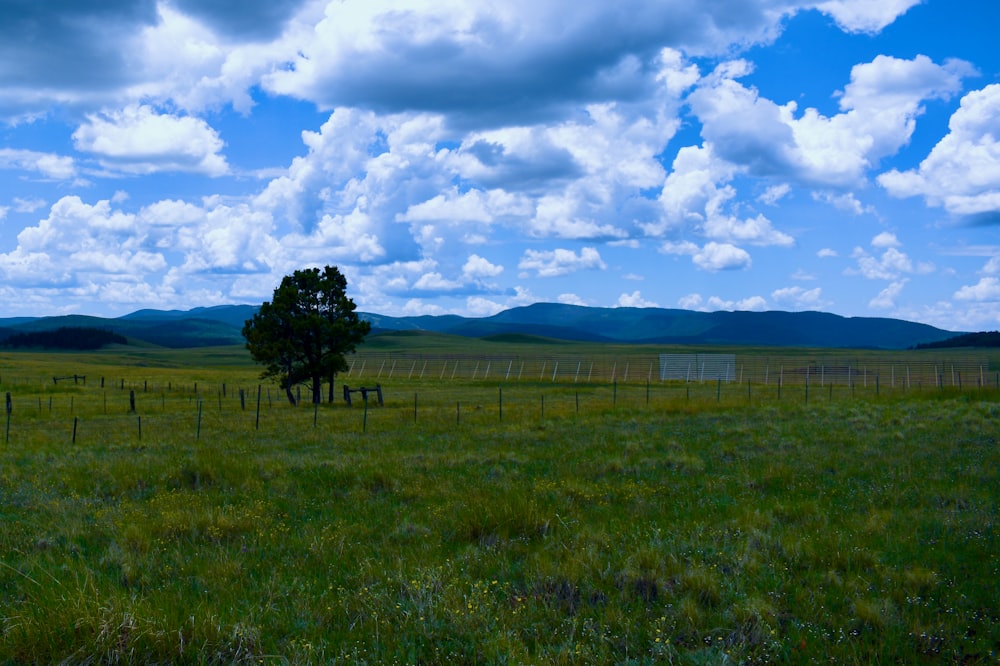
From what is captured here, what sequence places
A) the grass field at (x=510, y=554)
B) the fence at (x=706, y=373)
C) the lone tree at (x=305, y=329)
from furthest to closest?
the fence at (x=706, y=373) → the lone tree at (x=305, y=329) → the grass field at (x=510, y=554)

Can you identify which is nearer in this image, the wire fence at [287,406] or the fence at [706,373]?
the wire fence at [287,406]

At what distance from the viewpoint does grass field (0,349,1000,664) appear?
273 inches

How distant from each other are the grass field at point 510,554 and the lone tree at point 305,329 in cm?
2751

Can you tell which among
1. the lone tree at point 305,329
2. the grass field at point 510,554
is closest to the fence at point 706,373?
the lone tree at point 305,329

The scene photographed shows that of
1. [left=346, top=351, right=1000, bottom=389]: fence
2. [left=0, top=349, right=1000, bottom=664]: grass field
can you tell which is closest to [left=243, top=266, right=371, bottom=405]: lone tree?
[left=0, top=349, right=1000, bottom=664]: grass field

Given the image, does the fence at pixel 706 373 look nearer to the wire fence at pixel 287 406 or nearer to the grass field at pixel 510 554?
the wire fence at pixel 287 406

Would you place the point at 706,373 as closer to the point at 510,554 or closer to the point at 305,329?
the point at 305,329

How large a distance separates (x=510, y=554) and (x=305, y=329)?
4121cm

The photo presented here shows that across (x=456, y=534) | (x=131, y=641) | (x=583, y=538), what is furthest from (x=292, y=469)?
(x=131, y=641)

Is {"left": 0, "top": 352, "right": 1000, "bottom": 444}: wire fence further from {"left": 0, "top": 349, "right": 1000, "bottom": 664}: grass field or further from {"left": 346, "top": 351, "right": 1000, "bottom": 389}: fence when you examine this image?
{"left": 0, "top": 349, "right": 1000, "bottom": 664}: grass field

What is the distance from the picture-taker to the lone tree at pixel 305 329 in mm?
48938

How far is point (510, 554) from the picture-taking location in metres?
10.1

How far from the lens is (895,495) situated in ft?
43.6

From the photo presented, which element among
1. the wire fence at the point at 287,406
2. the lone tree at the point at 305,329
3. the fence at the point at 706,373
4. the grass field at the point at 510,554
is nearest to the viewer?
the grass field at the point at 510,554
